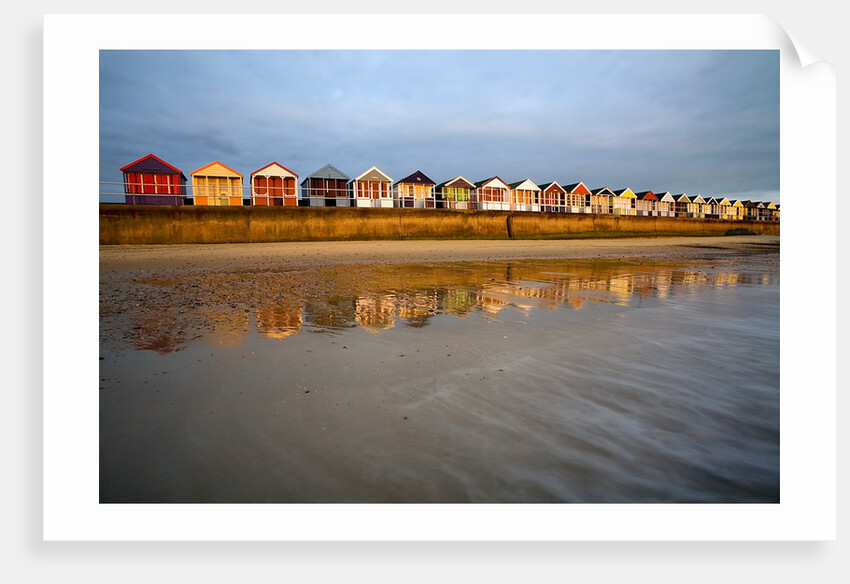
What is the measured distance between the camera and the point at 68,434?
2016 mm

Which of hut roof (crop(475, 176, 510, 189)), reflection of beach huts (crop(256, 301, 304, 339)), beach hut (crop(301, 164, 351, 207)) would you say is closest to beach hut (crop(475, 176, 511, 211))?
hut roof (crop(475, 176, 510, 189))

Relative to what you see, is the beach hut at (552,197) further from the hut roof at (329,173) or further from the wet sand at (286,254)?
the wet sand at (286,254)

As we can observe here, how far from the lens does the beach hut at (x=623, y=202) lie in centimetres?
4294

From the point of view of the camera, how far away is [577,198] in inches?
1608

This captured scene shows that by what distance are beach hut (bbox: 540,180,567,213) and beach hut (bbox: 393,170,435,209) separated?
12001mm

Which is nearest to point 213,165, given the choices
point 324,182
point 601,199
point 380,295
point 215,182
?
point 215,182

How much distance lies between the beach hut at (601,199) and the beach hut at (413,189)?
1862 centimetres

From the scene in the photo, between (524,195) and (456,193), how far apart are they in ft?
22.1

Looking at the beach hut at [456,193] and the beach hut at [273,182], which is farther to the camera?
Answer: the beach hut at [456,193]

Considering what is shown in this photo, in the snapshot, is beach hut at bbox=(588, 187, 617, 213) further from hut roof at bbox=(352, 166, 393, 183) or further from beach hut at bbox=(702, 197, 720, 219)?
hut roof at bbox=(352, 166, 393, 183)

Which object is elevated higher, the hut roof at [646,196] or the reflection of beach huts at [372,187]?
the hut roof at [646,196]

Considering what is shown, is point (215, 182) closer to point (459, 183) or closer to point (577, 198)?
point (459, 183)

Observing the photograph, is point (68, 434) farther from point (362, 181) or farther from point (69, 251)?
point (362, 181)

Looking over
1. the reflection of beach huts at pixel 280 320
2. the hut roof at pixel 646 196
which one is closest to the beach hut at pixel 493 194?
the hut roof at pixel 646 196
